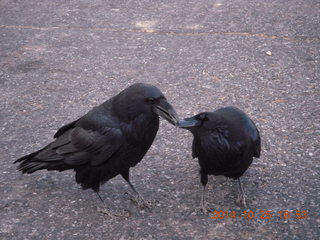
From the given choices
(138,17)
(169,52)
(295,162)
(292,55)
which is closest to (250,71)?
(292,55)

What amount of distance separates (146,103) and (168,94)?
87.4 inches

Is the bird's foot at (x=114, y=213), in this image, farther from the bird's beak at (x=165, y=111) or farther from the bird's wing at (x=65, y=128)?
the bird's beak at (x=165, y=111)

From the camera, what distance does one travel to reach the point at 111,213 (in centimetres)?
380

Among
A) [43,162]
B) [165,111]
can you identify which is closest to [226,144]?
[165,111]

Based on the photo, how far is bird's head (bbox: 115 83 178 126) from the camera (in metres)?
3.39

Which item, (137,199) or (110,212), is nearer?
(110,212)

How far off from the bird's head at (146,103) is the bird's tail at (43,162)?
2.58 ft

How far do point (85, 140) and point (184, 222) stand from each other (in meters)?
1.09

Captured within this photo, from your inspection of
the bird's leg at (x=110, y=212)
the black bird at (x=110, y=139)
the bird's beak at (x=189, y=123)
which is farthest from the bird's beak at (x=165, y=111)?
the bird's leg at (x=110, y=212)

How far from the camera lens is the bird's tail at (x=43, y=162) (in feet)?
12.6

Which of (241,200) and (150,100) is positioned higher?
(150,100)

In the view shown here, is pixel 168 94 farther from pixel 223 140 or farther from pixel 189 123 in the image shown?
pixel 223 140

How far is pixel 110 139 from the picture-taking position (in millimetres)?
3578

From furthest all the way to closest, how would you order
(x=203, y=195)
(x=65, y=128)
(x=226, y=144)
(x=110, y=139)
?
(x=65, y=128) < (x=203, y=195) < (x=110, y=139) < (x=226, y=144)
